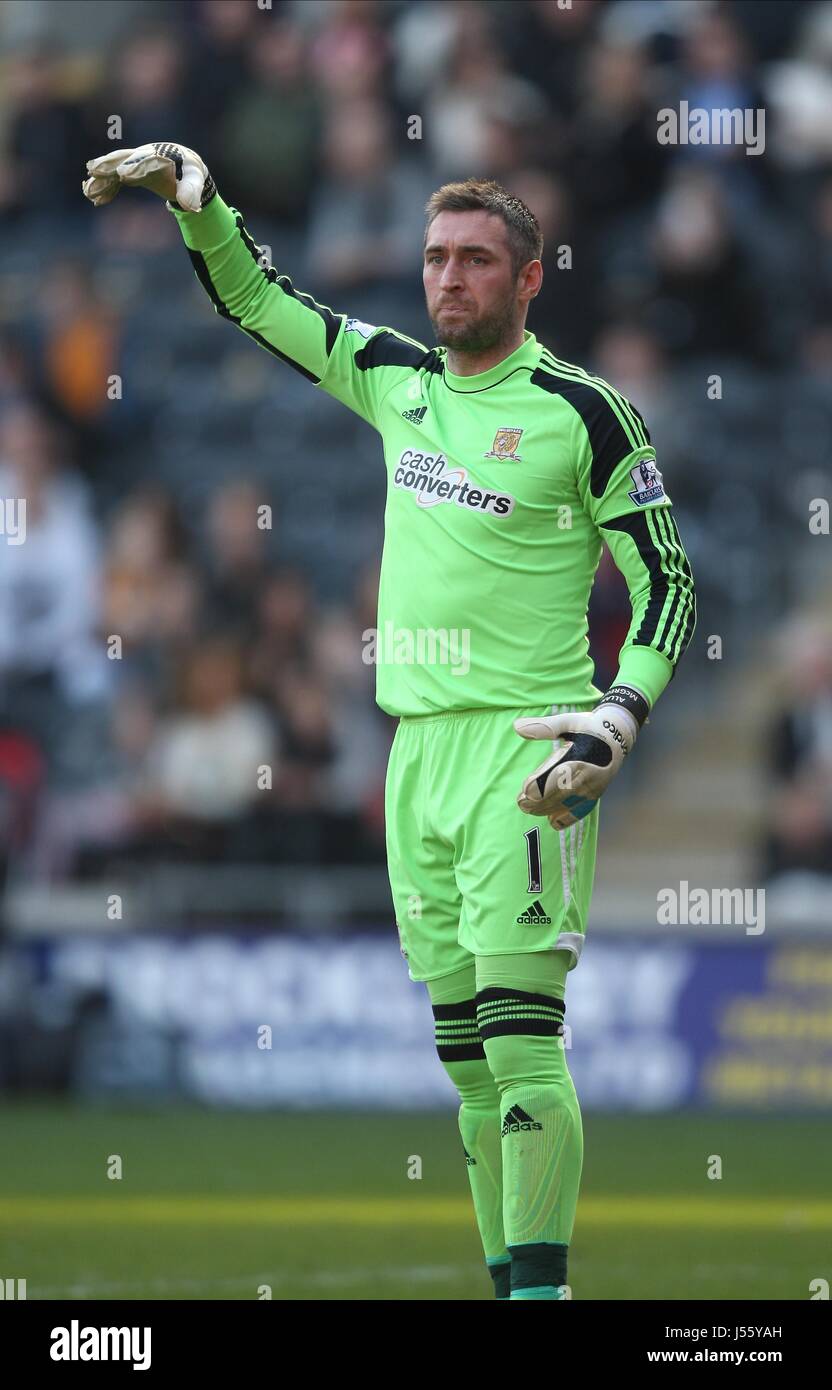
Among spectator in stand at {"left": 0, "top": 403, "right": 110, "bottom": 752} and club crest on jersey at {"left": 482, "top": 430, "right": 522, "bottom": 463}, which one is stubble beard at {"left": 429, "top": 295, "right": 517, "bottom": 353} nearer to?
club crest on jersey at {"left": 482, "top": 430, "right": 522, "bottom": 463}

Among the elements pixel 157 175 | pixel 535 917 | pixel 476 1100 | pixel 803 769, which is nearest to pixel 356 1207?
pixel 476 1100

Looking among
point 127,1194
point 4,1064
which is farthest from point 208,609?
point 127,1194

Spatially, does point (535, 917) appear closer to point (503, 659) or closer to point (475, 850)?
point (475, 850)

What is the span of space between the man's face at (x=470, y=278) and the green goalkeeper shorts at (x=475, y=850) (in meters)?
0.99

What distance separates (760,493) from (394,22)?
4.67m

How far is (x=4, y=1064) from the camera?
13078 mm

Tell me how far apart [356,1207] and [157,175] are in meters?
4.58

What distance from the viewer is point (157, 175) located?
612cm

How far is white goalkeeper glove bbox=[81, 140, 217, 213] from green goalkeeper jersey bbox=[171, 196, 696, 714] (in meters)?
0.81

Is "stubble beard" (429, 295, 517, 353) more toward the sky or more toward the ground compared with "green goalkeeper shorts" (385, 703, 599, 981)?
more toward the sky

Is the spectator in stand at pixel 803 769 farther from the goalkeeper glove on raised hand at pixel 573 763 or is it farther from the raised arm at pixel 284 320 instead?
the goalkeeper glove on raised hand at pixel 573 763

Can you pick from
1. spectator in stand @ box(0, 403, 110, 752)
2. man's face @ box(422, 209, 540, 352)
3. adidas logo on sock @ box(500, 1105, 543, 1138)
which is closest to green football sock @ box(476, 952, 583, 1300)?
adidas logo on sock @ box(500, 1105, 543, 1138)

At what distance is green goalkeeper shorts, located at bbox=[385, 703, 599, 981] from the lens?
18.9ft

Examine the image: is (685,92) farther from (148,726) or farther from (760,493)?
(148,726)
